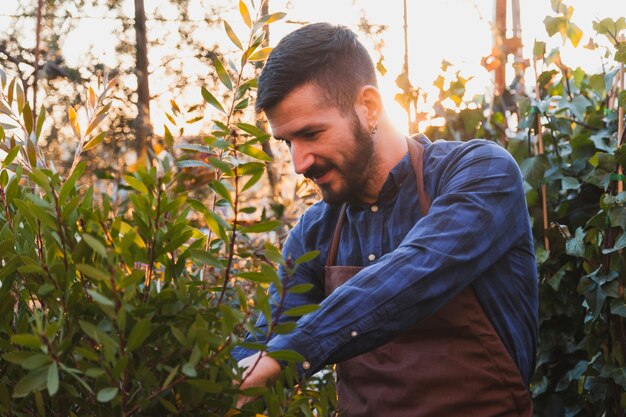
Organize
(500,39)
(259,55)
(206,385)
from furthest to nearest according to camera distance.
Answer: (500,39) < (259,55) < (206,385)

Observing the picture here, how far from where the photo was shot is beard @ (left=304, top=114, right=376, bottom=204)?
1.99m

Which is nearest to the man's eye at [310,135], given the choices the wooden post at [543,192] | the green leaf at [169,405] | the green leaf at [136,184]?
the green leaf at [136,184]

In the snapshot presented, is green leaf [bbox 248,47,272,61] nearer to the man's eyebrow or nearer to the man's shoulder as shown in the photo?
the man's eyebrow

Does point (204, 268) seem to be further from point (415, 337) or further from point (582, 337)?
point (582, 337)

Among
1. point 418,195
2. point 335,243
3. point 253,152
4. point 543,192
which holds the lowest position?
point 543,192

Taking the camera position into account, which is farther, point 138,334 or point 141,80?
point 141,80

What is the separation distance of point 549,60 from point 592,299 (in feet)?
4.16

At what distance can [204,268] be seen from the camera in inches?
49.3

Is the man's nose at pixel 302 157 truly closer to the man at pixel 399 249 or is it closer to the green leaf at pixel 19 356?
the man at pixel 399 249

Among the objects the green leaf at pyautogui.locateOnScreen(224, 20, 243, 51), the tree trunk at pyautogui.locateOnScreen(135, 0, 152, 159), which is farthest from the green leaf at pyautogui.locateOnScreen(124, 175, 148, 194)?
the tree trunk at pyautogui.locateOnScreen(135, 0, 152, 159)

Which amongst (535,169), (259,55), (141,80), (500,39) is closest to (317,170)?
(259,55)

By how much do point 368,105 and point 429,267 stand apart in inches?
26.6

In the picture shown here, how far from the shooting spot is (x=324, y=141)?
6.39 ft

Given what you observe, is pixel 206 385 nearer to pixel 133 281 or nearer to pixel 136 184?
pixel 133 281
